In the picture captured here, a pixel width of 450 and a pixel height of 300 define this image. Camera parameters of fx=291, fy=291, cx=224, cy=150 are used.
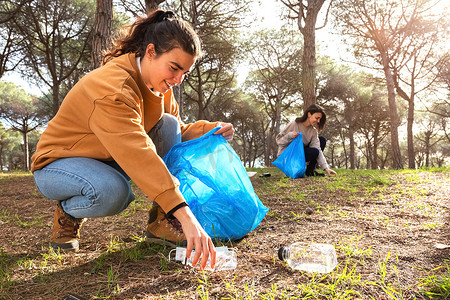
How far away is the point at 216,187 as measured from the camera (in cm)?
165

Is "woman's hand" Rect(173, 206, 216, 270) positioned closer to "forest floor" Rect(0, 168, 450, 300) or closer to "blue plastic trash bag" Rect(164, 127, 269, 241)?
"forest floor" Rect(0, 168, 450, 300)

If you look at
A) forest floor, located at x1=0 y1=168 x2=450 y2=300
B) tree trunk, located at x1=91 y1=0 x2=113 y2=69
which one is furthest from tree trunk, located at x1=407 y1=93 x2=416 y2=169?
tree trunk, located at x1=91 y1=0 x2=113 y2=69

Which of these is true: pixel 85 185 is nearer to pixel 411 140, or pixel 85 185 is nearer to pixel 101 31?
pixel 101 31

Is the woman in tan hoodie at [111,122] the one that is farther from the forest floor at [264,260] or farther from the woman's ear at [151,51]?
the forest floor at [264,260]

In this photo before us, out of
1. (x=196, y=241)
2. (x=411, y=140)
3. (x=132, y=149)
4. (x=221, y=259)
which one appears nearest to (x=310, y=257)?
(x=221, y=259)

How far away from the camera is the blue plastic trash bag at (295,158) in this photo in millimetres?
4535

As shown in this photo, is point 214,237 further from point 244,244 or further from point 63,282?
point 63,282

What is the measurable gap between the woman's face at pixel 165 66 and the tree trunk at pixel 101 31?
3441 millimetres

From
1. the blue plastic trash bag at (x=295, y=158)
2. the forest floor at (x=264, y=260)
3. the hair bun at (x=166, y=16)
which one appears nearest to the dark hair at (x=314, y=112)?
the blue plastic trash bag at (x=295, y=158)

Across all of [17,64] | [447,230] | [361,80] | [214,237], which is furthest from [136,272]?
[361,80]

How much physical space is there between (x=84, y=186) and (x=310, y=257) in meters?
1.23

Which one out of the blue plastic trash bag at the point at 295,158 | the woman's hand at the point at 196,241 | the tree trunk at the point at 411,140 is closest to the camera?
the woman's hand at the point at 196,241

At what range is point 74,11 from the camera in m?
10.3

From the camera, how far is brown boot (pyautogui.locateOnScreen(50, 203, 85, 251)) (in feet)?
5.58
